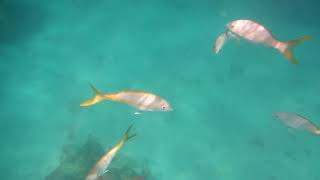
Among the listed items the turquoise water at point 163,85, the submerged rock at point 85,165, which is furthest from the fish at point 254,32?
the turquoise water at point 163,85

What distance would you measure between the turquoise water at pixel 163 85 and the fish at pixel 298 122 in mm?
10356

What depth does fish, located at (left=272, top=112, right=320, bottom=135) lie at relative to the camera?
5.68 m

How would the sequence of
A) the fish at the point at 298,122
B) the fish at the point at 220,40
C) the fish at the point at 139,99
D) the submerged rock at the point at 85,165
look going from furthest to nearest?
the submerged rock at the point at 85,165
the fish at the point at 220,40
the fish at the point at 298,122
the fish at the point at 139,99

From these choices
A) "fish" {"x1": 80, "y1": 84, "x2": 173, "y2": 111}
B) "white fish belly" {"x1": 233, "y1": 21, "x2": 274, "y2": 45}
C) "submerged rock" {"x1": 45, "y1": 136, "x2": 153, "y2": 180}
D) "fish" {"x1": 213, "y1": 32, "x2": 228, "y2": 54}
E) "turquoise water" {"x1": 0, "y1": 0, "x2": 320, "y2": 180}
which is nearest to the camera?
"fish" {"x1": 80, "y1": 84, "x2": 173, "y2": 111}

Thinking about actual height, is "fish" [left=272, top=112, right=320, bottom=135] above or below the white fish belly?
below

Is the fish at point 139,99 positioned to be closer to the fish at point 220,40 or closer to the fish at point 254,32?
the fish at point 254,32

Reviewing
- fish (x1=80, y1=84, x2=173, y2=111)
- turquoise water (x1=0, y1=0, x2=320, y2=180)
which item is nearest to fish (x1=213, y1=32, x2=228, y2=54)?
fish (x1=80, y1=84, x2=173, y2=111)

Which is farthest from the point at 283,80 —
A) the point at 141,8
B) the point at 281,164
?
the point at 141,8

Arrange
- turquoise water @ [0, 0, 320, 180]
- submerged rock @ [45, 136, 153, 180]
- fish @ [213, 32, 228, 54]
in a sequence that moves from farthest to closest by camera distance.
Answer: turquoise water @ [0, 0, 320, 180], submerged rock @ [45, 136, 153, 180], fish @ [213, 32, 228, 54]

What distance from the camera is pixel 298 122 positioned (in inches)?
233

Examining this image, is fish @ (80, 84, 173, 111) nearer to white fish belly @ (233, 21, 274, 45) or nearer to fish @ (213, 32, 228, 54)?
white fish belly @ (233, 21, 274, 45)

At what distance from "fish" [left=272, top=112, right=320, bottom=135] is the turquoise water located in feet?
34.0

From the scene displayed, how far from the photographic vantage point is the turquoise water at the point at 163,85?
1714 centimetres

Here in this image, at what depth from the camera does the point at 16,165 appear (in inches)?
734
